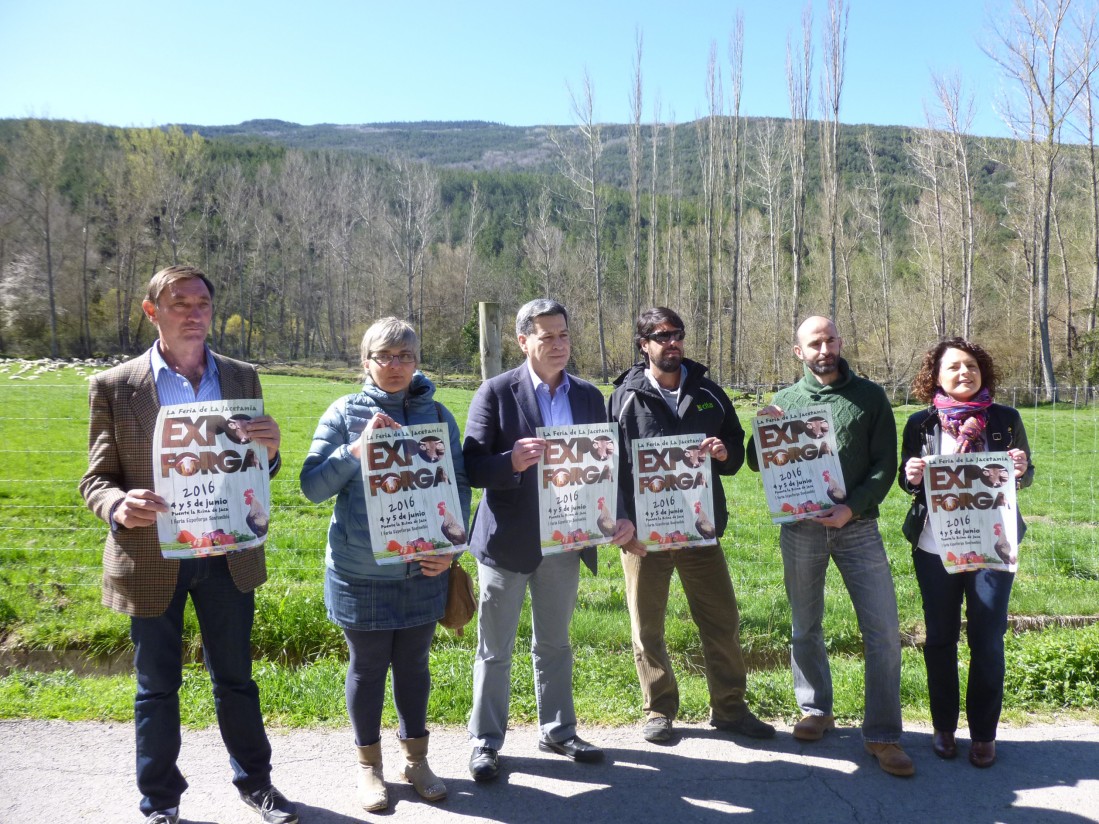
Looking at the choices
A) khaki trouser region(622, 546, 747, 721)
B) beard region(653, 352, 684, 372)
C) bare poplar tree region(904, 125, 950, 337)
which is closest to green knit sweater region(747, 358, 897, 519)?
beard region(653, 352, 684, 372)

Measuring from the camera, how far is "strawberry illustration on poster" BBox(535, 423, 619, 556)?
397 cm

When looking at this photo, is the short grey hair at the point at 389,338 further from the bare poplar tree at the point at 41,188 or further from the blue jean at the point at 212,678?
the bare poplar tree at the point at 41,188

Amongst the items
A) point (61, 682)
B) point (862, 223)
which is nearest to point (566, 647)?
point (61, 682)

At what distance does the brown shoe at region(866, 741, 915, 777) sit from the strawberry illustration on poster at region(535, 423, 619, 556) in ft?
5.79

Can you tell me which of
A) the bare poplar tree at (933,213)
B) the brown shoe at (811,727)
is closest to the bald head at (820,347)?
the brown shoe at (811,727)

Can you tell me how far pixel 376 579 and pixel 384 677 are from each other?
564mm

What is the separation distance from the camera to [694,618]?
14.7 feet

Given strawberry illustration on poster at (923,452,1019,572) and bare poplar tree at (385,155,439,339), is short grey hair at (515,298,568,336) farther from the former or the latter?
bare poplar tree at (385,155,439,339)

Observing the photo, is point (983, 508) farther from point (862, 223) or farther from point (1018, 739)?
point (862, 223)

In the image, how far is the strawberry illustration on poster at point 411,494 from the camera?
11.8ft

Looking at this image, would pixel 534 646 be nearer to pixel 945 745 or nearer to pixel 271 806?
pixel 271 806

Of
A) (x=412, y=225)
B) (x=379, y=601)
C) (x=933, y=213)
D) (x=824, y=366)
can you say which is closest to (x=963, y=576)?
(x=824, y=366)

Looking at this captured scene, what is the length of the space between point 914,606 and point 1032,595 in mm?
1136

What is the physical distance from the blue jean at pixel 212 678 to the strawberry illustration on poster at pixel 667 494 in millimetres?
1999
